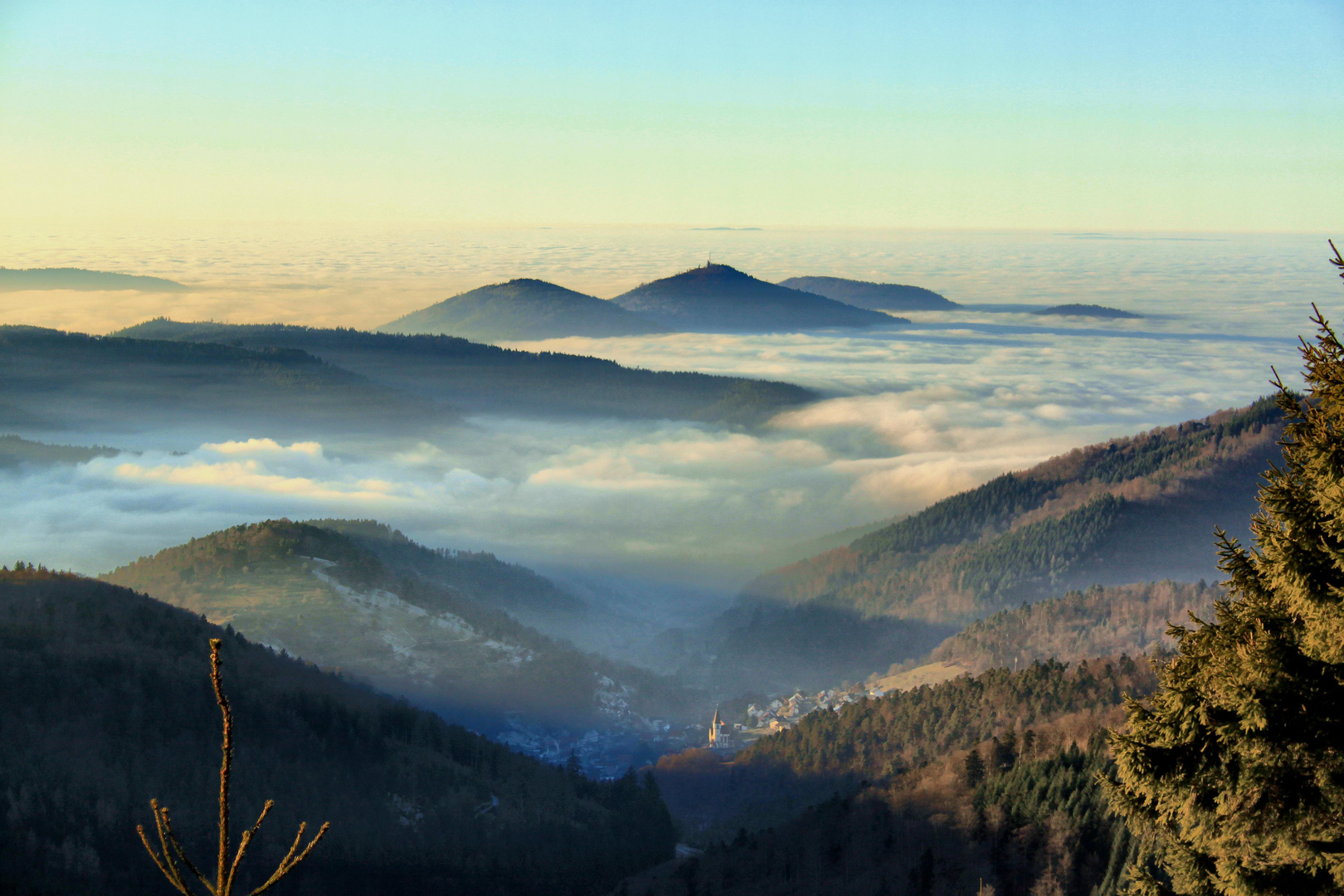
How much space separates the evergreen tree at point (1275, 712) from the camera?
48.5 ft

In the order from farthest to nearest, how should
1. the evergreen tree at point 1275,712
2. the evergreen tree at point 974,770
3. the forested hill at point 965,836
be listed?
the evergreen tree at point 974,770, the forested hill at point 965,836, the evergreen tree at point 1275,712

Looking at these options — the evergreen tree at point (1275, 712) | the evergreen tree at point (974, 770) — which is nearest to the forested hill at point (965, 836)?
the evergreen tree at point (974, 770)

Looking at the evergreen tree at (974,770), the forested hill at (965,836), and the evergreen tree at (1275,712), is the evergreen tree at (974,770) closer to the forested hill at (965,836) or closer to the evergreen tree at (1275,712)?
the forested hill at (965,836)

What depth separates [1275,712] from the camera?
595 inches

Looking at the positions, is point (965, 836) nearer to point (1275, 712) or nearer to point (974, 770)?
point (974, 770)

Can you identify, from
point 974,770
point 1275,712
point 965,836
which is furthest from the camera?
point 974,770

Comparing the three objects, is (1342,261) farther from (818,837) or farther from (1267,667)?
(818,837)

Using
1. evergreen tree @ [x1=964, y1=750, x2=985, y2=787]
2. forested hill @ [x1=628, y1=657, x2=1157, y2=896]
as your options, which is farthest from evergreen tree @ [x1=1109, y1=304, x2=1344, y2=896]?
evergreen tree @ [x1=964, y1=750, x2=985, y2=787]

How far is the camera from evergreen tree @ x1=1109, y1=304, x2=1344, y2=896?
1480 cm

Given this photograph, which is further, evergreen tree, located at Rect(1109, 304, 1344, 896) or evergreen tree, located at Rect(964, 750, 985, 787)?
evergreen tree, located at Rect(964, 750, 985, 787)

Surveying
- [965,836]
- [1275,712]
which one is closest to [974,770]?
[965,836]

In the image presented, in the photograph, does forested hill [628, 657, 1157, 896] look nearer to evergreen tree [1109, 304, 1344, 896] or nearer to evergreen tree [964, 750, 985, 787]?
evergreen tree [964, 750, 985, 787]

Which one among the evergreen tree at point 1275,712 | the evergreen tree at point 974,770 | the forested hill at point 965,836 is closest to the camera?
the evergreen tree at point 1275,712

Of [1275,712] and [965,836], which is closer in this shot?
[1275,712]
